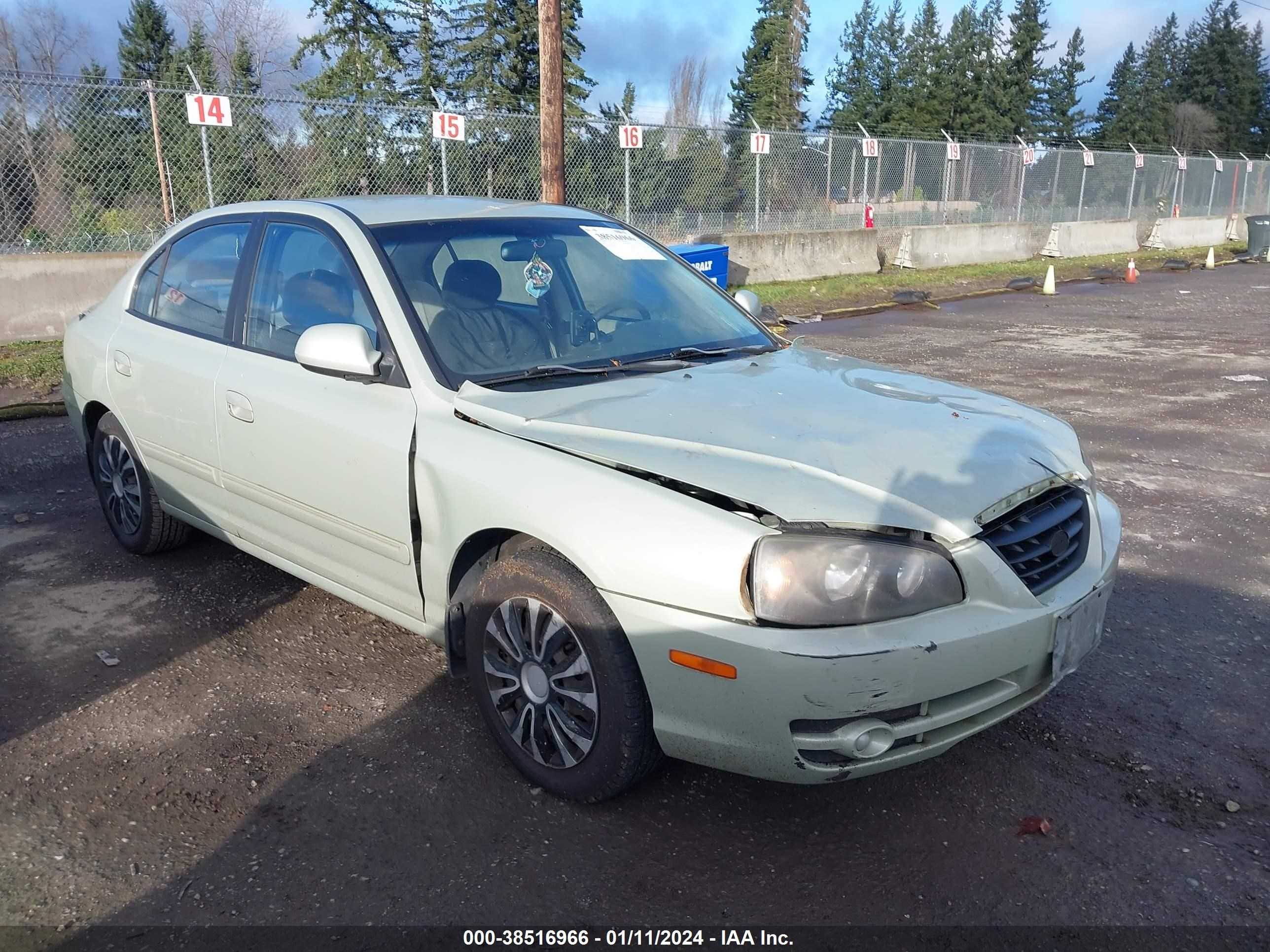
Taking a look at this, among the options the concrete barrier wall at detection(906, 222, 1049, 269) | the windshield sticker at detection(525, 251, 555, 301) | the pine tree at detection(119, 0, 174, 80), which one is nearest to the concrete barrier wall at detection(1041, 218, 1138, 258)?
the concrete barrier wall at detection(906, 222, 1049, 269)

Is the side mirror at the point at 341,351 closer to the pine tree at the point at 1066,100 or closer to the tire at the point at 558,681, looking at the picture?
the tire at the point at 558,681

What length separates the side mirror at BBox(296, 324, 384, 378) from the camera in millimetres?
3404

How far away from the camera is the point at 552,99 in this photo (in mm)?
11586

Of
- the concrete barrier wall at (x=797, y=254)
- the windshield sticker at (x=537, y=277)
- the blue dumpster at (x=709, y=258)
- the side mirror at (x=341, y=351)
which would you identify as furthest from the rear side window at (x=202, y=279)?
the concrete barrier wall at (x=797, y=254)

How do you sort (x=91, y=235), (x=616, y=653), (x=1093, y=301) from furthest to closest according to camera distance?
(x=1093, y=301)
(x=91, y=235)
(x=616, y=653)

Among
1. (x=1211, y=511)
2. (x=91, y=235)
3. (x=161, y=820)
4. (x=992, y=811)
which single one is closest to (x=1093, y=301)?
(x=1211, y=511)

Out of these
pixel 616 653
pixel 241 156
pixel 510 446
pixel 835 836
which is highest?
pixel 241 156

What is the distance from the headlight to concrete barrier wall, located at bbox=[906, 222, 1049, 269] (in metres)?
19.4

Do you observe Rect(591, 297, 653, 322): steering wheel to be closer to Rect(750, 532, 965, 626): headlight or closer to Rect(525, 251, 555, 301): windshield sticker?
Rect(525, 251, 555, 301): windshield sticker

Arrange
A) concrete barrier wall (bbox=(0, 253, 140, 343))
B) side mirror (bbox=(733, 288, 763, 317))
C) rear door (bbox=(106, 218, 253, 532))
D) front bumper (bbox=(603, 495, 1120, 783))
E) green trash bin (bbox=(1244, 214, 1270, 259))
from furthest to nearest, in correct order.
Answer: green trash bin (bbox=(1244, 214, 1270, 259)) → concrete barrier wall (bbox=(0, 253, 140, 343)) → side mirror (bbox=(733, 288, 763, 317)) → rear door (bbox=(106, 218, 253, 532)) → front bumper (bbox=(603, 495, 1120, 783))

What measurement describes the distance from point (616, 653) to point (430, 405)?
42.7 inches

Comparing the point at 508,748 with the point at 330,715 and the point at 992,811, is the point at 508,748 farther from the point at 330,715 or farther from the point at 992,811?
the point at 992,811

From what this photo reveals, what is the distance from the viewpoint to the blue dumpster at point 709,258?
13195 millimetres

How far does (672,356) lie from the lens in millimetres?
3854
